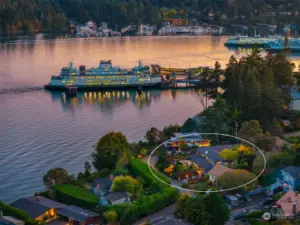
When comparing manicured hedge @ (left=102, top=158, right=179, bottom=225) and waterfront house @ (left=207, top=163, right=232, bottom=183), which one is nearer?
manicured hedge @ (left=102, top=158, right=179, bottom=225)

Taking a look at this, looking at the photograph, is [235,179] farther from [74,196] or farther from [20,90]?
[20,90]

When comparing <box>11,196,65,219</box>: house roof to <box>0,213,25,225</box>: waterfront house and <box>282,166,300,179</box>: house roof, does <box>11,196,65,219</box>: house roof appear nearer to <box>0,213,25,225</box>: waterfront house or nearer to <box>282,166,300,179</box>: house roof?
<box>0,213,25,225</box>: waterfront house

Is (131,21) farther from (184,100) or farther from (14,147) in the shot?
(14,147)

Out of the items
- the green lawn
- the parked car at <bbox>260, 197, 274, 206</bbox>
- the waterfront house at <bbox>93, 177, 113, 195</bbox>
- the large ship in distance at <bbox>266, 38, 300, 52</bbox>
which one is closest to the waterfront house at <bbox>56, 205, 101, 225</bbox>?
the green lawn

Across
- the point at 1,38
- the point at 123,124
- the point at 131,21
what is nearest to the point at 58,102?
the point at 123,124

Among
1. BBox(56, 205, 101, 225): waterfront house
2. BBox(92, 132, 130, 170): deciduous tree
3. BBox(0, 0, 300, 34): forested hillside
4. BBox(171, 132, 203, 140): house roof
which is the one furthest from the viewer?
BBox(0, 0, 300, 34): forested hillside

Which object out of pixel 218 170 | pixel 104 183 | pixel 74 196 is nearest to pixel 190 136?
pixel 218 170

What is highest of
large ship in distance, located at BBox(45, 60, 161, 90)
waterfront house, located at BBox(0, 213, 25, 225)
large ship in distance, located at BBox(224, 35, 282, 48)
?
large ship in distance, located at BBox(224, 35, 282, 48)

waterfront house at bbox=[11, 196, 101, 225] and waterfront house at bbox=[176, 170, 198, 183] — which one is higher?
waterfront house at bbox=[176, 170, 198, 183]
